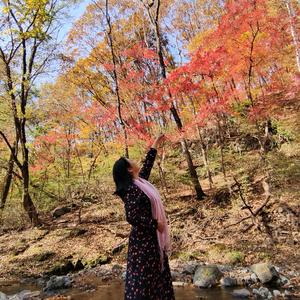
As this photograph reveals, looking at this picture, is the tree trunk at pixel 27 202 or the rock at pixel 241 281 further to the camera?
the tree trunk at pixel 27 202

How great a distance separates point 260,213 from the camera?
6035 mm

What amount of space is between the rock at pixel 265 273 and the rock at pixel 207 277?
63 cm

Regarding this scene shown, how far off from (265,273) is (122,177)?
11.0ft

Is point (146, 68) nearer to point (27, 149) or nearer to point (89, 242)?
point (27, 149)

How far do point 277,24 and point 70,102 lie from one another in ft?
30.7

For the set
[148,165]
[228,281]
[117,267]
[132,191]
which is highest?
[148,165]

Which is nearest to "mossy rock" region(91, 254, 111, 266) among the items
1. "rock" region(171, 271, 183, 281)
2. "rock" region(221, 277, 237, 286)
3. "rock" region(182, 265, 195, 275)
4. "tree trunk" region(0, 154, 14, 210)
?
"rock" region(171, 271, 183, 281)

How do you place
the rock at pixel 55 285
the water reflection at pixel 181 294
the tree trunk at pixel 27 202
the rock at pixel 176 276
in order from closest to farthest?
1. the water reflection at pixel 181 294
2. the rock at pixel 176 276
3. the rock at pixel 55 285
4. the tree trunk at pixel 27 202

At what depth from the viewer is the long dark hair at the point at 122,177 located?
1868 mm

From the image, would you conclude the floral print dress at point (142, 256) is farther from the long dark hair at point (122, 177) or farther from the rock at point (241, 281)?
the rock at point (241, 281)

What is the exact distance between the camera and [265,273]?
145 inches

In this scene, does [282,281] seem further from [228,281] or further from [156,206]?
[156,206]

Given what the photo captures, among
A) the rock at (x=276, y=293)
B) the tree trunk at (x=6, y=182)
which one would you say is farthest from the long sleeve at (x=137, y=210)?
the tree trunk at (x=6, y=182)

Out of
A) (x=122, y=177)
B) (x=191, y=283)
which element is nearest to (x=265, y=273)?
(x=191, y=283)
